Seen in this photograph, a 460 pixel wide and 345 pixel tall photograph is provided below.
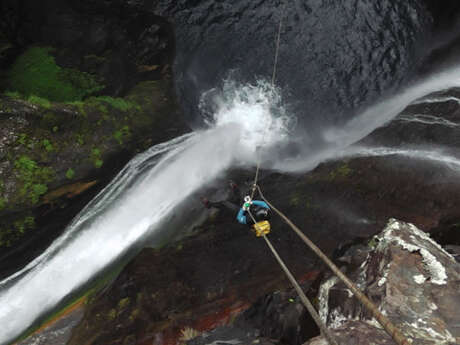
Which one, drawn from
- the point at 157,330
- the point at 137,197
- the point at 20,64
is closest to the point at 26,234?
the point at 137,197

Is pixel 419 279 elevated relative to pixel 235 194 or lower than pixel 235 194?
lower

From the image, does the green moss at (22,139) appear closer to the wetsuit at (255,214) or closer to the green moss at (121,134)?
the green moss at (121,134)

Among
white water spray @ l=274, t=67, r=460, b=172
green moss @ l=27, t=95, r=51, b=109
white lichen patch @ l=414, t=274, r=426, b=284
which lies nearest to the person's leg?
white water spray @ l=274, t=67, r=460, b=172

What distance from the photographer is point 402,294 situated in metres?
3.89

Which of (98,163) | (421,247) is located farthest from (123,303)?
(421,247)

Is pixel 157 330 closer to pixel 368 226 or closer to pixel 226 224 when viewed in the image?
pixel 226 224

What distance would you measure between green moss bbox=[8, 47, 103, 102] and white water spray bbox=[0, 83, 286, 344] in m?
3.03

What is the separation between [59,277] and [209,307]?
4523 mm

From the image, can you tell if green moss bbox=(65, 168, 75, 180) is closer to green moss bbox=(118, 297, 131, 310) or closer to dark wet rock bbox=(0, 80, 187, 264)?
dark wet rock bbox=(0, 80, 187, 264)

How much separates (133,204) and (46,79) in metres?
4.89

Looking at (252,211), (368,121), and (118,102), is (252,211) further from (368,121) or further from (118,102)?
(368,121)

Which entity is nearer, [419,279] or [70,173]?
[419,279]

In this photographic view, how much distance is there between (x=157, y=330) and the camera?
6.94 m

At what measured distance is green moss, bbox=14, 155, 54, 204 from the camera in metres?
7.43
